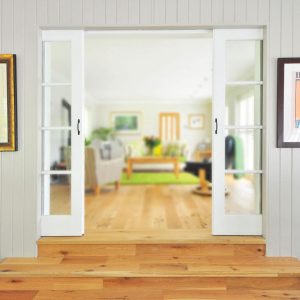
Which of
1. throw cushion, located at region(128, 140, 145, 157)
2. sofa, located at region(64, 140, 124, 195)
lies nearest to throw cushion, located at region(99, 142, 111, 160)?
throw cushion, located at region(128, 140, 145, 157)

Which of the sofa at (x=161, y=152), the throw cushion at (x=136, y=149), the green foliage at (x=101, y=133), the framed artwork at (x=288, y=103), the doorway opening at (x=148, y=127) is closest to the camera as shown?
the framed artwork at (x=288, y=103)

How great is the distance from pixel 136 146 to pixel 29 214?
633 centimetres

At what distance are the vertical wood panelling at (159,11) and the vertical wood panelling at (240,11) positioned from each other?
632mm

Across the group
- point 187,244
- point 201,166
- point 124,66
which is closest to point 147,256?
point 187,244

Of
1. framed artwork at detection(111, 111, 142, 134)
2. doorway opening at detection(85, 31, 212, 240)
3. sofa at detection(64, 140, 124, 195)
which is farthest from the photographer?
framed artwork at detection(111, 111, 142, 134)

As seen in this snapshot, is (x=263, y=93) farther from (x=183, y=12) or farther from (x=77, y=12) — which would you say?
(x=77, y=12)

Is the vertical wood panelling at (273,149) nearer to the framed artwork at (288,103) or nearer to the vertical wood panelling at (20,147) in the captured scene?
the framed artwork at (288,103)

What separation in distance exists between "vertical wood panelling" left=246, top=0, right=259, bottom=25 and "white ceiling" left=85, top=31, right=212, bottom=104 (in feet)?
1.24

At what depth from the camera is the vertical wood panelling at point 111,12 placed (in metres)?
2.64

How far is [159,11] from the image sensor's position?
2.64 metres

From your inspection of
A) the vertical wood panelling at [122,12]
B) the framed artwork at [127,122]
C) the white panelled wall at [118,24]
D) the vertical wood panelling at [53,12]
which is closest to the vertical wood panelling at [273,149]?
the white panelled wall at [118,24]

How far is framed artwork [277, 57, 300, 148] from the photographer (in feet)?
8.52

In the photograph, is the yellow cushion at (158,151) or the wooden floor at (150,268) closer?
the wooden floor at (150,268)

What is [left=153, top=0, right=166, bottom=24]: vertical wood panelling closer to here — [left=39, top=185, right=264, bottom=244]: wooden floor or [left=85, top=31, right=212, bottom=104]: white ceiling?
[left=85, top=31, right=212, bottom=104]: white ceiling
